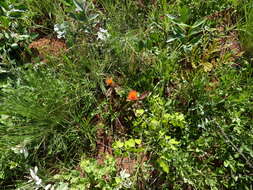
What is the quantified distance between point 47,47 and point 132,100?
89cm

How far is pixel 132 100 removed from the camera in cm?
164

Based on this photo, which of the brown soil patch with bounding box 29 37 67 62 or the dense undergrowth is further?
the brown soil patch with bounding box 29 37 67 62

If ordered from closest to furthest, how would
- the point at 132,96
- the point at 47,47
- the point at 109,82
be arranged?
1. the point at 132,96
2. the point at 109,82
3. the point at 47,47

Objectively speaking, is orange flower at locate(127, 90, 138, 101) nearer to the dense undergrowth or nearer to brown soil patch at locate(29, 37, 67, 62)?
the dense undergrowth

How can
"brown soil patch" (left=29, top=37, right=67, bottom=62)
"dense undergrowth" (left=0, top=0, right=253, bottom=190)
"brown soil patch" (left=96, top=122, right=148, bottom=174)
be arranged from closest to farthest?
1. "dense undergrowth" (left=0, top=0, right=253, bottom=190)
2. "brown soil patch" (left=96, top=122, right=148, bottom=174)
3. "brown soil patch" (left=29, top=37, right=67, bottom=62)

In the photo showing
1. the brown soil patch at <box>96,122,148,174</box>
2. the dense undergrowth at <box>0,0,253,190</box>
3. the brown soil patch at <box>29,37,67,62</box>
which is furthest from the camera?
the brown soil patch at <box>29,37,67,62</box>

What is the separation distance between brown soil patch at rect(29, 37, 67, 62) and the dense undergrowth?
1.2 inches

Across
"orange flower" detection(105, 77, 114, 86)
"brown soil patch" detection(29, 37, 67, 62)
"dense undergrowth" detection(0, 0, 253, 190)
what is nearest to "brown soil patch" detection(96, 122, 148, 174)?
"dense undergrowth" detection(0, 0, 253, 190)

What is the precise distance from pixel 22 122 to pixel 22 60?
0.60 meters

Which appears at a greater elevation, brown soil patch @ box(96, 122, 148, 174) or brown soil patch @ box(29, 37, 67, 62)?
brown soil patch @ box(29, 37, 67, 62)

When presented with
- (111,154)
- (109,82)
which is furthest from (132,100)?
(111,154)

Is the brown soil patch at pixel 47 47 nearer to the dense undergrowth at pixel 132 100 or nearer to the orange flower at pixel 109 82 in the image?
the dense undergrowth at pixel 132 100

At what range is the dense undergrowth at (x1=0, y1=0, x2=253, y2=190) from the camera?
1505 mm

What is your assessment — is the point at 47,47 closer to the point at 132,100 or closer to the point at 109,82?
the point at 109,82
